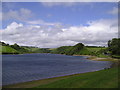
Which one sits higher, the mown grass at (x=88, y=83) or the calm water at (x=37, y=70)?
the mown grass at (x=88, y=83)

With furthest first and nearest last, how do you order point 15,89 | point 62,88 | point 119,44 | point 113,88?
point 119,44, point 15,89, point 62,88, point 113,88

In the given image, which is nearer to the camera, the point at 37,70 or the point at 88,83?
the point at 88,83

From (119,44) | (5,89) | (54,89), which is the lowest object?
(5,89)

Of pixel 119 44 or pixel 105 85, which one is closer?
pixel 105 85

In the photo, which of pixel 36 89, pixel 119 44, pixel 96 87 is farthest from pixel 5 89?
pixel 119 44

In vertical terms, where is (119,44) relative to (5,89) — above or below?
above

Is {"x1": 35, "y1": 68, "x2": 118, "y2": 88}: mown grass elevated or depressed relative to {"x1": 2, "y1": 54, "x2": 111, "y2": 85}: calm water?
elevated

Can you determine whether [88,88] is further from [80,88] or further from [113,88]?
[113,88]

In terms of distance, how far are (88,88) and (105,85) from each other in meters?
3.11

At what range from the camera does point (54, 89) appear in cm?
2083

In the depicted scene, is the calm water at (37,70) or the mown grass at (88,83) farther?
the calm water at (37,70)

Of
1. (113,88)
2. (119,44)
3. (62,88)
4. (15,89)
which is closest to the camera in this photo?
(113,88)

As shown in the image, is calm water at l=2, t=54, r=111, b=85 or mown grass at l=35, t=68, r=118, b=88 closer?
mown grass at l=35, t=68, r=118, b=88

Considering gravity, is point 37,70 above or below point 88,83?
below
